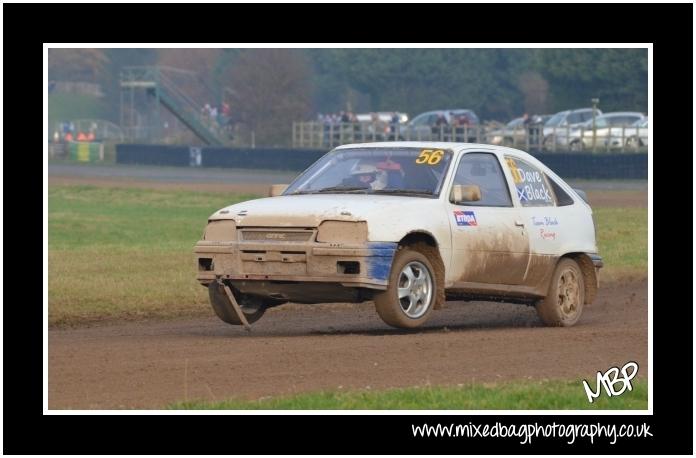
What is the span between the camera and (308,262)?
10.7m

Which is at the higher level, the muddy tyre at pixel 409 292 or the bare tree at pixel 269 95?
the bare tree at pixel 269 95

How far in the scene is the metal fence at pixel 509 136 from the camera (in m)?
50.6

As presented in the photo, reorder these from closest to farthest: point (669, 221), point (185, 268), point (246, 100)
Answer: point (669, 221), point (185, 268), point (246, 100)

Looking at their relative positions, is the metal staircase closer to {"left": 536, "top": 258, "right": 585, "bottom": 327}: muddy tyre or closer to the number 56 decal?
{"left": 536, "top": 258, "right": 585, "bottom": 327}: muddy tyre

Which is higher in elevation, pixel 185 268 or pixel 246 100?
pixel 246 100

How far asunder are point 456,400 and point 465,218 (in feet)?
12.2

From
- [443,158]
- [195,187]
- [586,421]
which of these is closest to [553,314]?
[443,158]

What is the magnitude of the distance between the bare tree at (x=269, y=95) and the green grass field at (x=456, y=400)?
195 feet

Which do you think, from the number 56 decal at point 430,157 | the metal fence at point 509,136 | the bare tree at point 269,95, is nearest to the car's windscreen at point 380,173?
the number 56 decal at point 430,157

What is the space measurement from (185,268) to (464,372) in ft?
29.2

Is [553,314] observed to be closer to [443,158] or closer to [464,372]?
[443,158]

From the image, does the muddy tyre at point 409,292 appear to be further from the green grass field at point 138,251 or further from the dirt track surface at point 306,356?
the green grass field at point 138,251

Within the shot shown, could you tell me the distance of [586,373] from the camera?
368 inches

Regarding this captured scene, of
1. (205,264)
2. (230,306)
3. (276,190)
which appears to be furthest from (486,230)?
(205,264)
